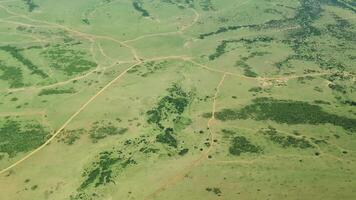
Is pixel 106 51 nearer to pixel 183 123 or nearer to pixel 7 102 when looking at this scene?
pixel 7 102

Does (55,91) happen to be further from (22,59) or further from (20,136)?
(22,59)

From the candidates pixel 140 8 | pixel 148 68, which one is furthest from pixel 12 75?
pixel 140 8

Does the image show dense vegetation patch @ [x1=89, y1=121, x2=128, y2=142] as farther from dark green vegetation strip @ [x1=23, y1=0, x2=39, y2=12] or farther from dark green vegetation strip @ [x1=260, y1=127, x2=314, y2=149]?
dark green vegetation strip @ [x1=23, y1=0, x2=39, y2=12]

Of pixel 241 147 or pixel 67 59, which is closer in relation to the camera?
pixel 241 147

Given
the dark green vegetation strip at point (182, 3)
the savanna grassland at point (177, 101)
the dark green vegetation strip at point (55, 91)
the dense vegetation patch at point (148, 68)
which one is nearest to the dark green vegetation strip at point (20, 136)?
the savanna grassland at point (177, 101)

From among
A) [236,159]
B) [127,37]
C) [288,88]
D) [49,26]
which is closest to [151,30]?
[127,37]

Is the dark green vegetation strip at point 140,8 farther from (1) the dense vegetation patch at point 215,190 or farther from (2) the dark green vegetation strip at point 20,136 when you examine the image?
(1) the dense vegetation patch at point 215,190
